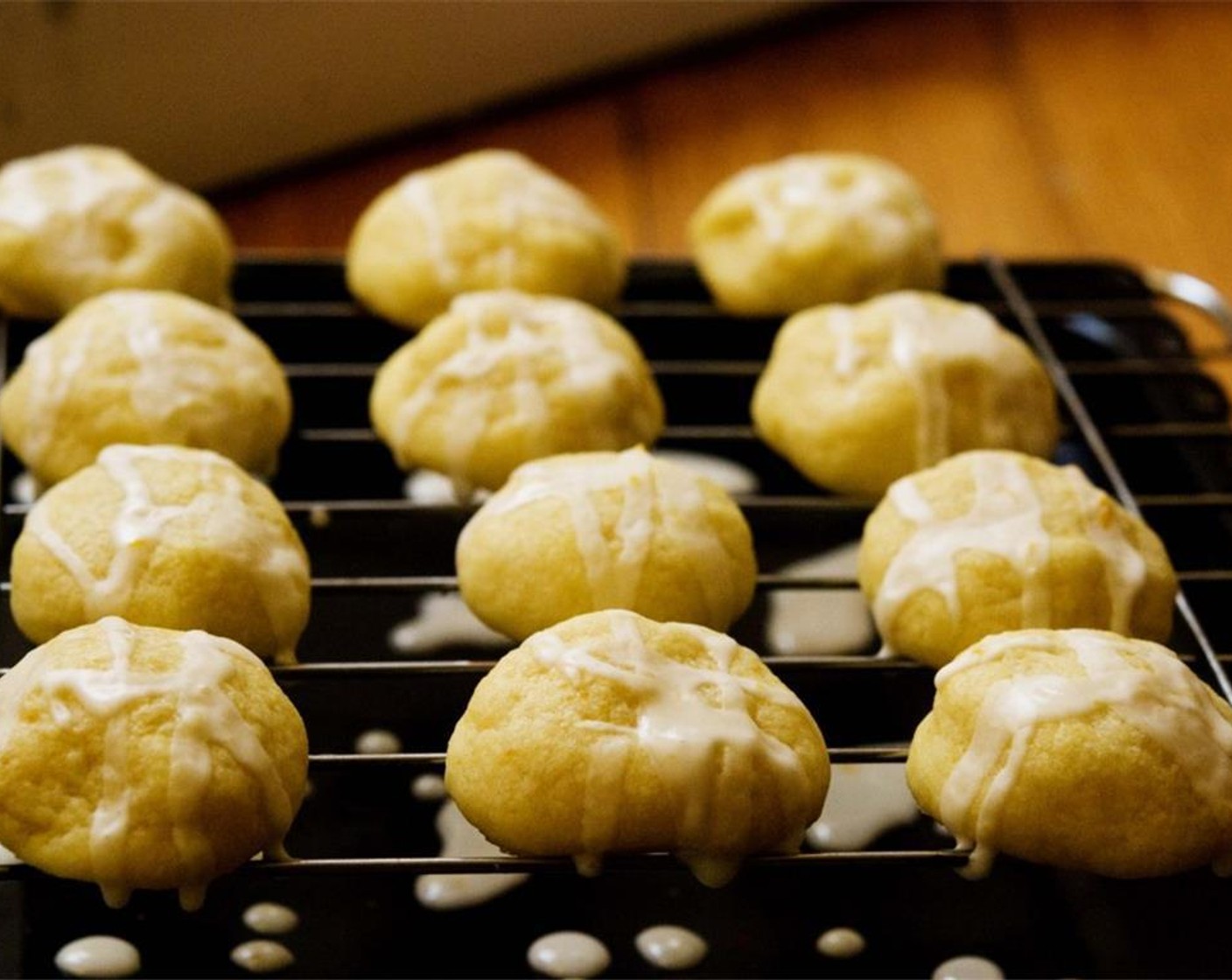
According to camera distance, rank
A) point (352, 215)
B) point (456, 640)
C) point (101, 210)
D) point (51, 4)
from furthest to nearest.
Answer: point (352, 215), point (51, 4), point (101, 210), point (456, 640)

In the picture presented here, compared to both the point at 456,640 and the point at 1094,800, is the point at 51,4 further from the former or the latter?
the point at 1094,800

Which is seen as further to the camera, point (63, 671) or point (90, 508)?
point (90, 508)

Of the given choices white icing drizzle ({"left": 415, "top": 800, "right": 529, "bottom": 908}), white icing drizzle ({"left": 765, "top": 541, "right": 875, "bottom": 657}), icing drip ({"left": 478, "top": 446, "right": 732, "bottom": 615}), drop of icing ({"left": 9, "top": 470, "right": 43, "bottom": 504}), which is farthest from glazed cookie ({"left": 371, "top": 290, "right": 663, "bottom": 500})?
white icing drizzle ({"left": 415, "top": 800, "right": 529, "bottom": 908})

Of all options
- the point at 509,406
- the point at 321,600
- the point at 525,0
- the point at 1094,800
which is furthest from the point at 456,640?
the point at 525,0

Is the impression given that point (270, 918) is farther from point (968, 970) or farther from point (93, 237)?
point (93, 237)

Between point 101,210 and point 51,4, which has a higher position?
point 51,4

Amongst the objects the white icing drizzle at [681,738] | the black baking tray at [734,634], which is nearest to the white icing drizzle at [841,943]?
the black baking tray at [734,634]
